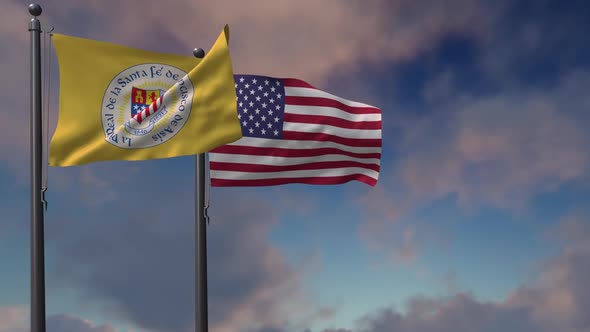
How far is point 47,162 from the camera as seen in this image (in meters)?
9.13

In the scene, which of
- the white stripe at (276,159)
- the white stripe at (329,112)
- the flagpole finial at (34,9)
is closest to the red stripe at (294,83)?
the white stripe at (329,112)

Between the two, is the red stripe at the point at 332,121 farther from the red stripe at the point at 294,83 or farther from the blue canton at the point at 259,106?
the red stripe at the point at 294,83

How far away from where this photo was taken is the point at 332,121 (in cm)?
1334

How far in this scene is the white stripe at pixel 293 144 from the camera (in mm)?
12352

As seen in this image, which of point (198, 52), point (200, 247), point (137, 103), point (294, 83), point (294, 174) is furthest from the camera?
point (294, 83)

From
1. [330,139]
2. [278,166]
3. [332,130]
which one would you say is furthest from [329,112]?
[278,166]

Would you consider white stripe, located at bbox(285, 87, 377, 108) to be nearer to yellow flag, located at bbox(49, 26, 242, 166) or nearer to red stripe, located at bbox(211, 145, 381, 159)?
red stripe, located at bbox(211, 145, 381, 159)

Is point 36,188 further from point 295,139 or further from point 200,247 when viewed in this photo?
point 295,139

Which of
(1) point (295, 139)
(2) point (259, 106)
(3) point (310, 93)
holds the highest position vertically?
(3) point (310, 93)

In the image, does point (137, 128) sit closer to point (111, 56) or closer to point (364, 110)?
point (111, 56)

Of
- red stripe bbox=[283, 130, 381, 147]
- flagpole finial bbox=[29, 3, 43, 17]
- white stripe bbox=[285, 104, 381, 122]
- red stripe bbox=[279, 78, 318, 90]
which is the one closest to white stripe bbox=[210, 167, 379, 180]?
red stripe bbox=[283, 130, 381, 147]

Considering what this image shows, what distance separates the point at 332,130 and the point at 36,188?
20.7 feet

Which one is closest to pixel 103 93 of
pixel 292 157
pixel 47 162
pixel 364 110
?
pixel 47 162

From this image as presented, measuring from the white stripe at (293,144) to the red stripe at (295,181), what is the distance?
571 mm
